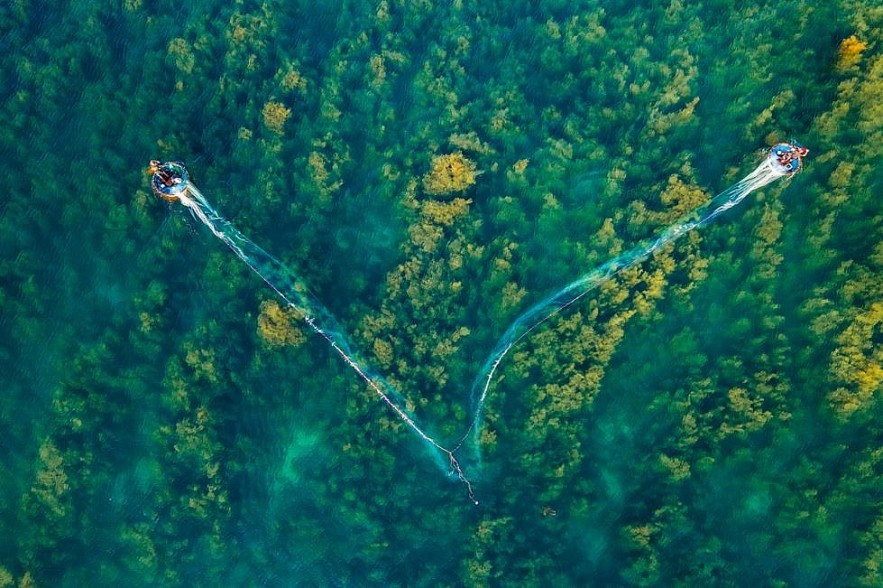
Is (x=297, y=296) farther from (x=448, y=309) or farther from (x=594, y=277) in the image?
(x=594, y=277)

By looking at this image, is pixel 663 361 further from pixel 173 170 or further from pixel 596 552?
pixel 173 170

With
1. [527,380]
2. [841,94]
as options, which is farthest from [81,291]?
[841,94]

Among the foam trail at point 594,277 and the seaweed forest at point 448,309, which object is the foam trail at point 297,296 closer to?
the seaweed forest at point 448,309

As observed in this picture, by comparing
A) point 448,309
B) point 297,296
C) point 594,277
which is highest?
point 297,296

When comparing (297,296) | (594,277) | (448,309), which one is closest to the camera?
(594,277)

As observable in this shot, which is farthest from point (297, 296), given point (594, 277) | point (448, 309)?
point (594, 277)

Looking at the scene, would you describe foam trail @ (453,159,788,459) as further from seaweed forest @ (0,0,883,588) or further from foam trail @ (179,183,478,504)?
foam trail @ (179,183,478,504)

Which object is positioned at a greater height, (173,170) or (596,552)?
(173,170)
